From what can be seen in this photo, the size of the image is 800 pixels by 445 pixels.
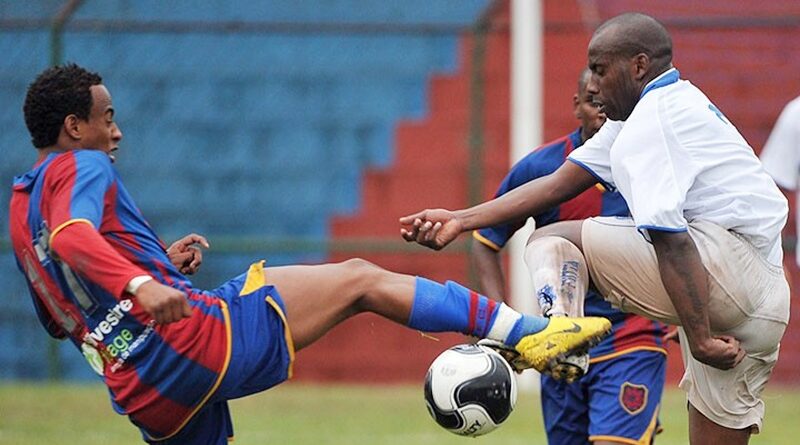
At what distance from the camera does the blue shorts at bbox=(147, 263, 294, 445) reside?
5.21 meters

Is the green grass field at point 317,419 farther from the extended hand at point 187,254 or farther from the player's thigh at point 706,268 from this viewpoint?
the player's thigh at point 706,268

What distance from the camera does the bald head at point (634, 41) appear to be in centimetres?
517

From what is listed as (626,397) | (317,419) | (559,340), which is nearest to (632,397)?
(626,397)

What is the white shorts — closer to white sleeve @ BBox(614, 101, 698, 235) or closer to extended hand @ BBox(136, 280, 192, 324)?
white sleeve @ BBox(614, 101, 698, 235)

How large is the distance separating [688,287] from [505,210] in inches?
36.1

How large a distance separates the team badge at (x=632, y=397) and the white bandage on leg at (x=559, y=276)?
1370mm

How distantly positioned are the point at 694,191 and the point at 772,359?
82 centimetres

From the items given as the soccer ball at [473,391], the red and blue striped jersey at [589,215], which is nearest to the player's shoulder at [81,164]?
the soccer ball at [473,391]

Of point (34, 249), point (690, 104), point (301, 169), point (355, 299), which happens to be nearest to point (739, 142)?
point (690, 104)

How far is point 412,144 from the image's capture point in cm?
1376

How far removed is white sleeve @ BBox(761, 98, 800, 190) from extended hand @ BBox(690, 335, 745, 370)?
3.90m

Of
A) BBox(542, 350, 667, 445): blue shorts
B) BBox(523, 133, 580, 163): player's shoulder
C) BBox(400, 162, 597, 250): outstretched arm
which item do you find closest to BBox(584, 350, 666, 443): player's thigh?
BBox(542, 350, 667, 445): blue shorts

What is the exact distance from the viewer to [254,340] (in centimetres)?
522

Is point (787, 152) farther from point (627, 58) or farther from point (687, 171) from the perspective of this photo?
point (687, 171)
